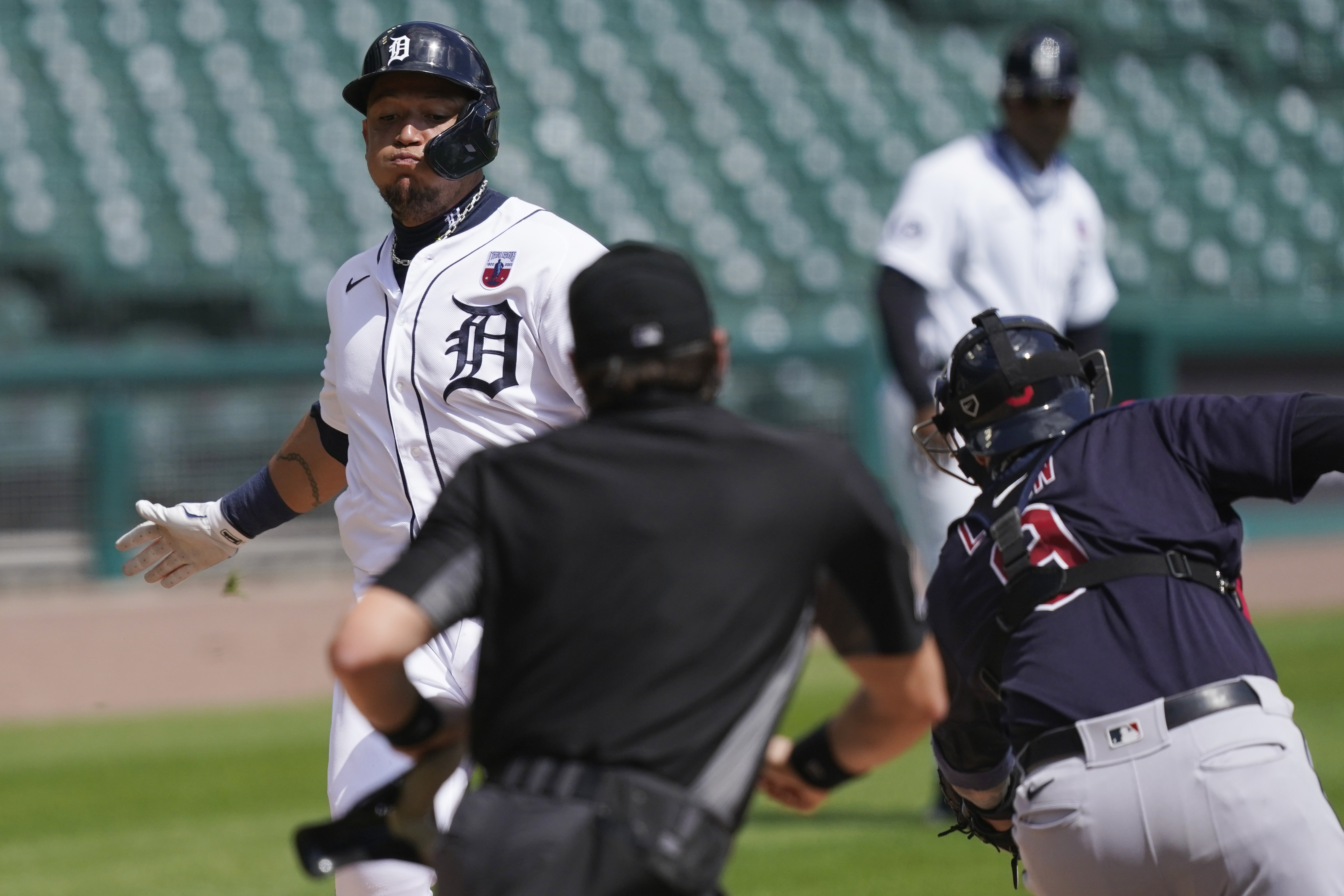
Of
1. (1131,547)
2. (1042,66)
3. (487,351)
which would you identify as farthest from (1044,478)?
(1042,66)

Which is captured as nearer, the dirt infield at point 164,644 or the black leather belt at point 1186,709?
the black leather belt at point 1186,709

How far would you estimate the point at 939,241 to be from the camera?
6297 mm

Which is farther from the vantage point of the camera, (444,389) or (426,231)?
(426,231)

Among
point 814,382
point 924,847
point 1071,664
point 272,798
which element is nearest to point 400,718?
point 1071,664

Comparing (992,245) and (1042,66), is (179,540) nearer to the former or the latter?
(992,245)

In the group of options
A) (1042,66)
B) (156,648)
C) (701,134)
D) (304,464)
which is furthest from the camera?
(701,134)

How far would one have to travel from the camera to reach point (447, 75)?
372 cm

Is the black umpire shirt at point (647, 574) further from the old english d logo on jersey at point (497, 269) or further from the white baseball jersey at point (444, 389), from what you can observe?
the old english d logo on jersey at point (497, 269)

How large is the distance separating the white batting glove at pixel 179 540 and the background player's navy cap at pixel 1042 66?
3.52 meters

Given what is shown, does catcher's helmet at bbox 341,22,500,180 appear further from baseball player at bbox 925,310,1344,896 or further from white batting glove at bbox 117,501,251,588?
baseball player at bbox 925,310,1344,896

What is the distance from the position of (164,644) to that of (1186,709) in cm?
758

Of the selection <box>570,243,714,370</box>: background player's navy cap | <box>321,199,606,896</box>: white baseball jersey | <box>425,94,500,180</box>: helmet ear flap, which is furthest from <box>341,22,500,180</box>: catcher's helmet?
<box>570,243,714,370</box>: background player's navy cap

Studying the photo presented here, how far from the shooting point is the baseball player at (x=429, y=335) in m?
3.55

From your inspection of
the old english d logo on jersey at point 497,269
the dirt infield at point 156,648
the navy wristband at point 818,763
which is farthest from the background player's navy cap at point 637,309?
the dirt infield at point 156,648
